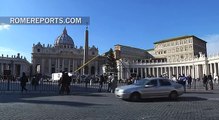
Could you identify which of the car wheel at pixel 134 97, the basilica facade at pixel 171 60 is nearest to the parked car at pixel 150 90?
the car wheel at pixel 134 97

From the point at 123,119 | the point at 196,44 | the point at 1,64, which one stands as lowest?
the point at 123,119

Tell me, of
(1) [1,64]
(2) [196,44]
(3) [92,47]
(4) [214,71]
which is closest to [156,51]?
(2) [196,44]

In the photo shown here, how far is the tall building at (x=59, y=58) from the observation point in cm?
14238

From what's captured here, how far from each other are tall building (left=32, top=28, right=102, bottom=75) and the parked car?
401 feet

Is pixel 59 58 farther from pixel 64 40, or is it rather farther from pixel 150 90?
pixel 150 90

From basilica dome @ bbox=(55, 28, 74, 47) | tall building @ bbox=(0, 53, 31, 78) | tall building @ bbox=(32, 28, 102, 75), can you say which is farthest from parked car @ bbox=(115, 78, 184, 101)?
basilica dome @ bbox=(55, 28, 74, 47)

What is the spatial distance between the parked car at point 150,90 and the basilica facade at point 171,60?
72236 mm

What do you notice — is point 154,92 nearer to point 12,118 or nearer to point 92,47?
point 12,118

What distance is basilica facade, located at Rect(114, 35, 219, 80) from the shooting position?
9522cm

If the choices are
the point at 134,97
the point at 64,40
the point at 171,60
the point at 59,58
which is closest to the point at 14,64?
the point at 59,58

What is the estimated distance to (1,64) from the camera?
12012 centimetres

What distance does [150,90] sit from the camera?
58.2 ft

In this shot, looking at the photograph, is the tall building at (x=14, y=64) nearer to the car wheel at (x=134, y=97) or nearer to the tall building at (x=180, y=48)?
the tall building at (x=180, y=48)

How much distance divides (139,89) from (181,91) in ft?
10.7
